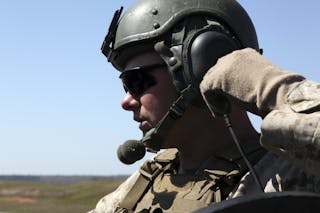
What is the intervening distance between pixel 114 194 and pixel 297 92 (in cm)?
217

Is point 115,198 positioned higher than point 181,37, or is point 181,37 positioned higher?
point 181,37

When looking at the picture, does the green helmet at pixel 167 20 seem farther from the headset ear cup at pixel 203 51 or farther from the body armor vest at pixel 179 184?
the body armor vest at pixel 179 184

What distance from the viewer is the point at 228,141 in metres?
3.07

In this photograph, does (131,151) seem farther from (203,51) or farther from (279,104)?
(279,104)

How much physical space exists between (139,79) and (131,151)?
1.44 feet

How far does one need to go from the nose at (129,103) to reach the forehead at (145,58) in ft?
0.54

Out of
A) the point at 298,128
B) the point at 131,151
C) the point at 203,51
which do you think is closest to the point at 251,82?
the point at 298,128

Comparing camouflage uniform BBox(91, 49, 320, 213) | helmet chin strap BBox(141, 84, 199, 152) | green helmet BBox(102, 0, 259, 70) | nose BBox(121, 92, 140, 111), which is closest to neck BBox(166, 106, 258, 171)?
helmet chin strap BBox(141, 84, 199, 152)

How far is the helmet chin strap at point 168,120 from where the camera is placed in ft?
9.43

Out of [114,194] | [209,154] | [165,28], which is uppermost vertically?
[165,28]

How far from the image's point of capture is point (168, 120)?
9.80 ft

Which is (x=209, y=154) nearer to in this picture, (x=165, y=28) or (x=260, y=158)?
(x=260, y=158)

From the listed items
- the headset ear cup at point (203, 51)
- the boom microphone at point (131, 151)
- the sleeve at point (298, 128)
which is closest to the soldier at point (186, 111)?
the headset ear cup at point (203, 51)

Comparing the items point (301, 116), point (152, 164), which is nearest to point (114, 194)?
point (152, 164)
